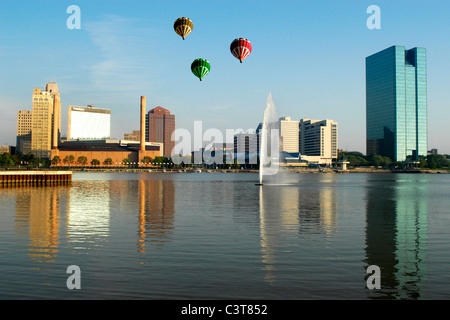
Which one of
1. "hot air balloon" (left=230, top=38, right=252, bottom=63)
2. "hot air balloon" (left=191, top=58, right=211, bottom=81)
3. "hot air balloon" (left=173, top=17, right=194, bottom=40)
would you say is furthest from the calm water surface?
"hot air balloon" (left=173, top=17, right=194, bottom=40)

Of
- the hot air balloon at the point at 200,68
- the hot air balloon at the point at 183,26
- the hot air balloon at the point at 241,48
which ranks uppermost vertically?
the hot air balloon at the point at 183,26

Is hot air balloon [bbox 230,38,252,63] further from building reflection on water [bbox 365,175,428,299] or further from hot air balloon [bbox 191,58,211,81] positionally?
building reflection on water [bbox 365,175,428,299]

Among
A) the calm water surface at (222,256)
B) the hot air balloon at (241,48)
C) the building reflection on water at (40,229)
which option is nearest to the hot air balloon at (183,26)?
the hot air balloon at (241,48)

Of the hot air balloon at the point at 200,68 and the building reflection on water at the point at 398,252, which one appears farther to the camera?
the hot air balloon at the point at 200,68

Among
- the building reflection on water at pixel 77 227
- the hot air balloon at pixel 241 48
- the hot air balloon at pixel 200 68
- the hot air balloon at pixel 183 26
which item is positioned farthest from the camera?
the hot air balloon at pixel 200 68

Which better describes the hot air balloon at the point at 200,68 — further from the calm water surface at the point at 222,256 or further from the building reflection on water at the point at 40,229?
the calm water surface at the point at 222,256
